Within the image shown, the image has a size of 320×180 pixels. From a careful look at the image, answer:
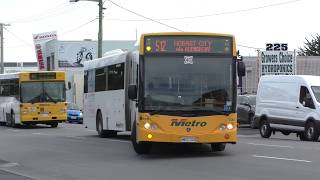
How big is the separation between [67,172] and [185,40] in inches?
174

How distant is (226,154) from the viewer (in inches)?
651

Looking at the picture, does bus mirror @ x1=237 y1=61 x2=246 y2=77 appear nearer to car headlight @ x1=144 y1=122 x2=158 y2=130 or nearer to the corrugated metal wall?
car headlight @ x1=144 y1=122 x2=158 y2=130

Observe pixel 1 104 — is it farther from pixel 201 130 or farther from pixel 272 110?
pixel 201 130

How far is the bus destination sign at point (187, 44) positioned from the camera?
1572 centimetres

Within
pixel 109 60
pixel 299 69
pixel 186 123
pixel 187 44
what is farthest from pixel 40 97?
pixel 299 69

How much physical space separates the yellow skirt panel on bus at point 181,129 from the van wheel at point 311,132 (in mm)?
7920

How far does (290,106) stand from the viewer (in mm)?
23766

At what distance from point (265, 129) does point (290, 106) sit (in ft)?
6.48

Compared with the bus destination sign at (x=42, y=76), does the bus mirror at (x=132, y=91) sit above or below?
below

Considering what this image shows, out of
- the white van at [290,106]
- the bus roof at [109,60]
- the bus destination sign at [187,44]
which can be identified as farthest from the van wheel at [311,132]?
the bus destination sign at [187,44]

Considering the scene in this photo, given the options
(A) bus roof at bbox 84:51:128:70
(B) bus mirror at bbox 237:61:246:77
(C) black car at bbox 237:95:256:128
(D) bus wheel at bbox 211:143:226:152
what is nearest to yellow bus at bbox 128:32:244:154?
(B) bus mirror at bbox 237:61:246:77

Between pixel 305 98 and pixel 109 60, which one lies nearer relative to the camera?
pixel 305 98

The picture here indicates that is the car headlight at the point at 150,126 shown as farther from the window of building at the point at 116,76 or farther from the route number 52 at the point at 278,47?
the route number 52 at the point at 278,47

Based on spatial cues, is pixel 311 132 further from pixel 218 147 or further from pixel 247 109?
pixel 247 109
